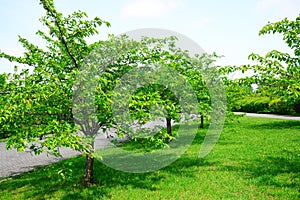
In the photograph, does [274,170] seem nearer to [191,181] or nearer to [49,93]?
[191,181]

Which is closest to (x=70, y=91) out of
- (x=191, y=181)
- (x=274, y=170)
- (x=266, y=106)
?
(x=191, y=181)

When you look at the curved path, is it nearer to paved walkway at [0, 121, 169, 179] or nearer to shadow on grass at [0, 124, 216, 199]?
paved walkway at [0, 121, 169, 179]

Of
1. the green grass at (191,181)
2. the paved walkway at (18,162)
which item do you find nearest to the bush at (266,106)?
the green grass at (191,181)

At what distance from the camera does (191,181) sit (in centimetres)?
746

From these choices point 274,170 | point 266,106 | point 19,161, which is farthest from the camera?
point 266,106

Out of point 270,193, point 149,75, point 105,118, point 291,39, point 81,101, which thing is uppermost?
point 291,39

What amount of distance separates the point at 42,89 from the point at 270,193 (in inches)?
220

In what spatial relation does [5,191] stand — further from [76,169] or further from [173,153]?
[173,153]

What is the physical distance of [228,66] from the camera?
8.25m

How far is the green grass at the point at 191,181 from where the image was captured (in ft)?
21.5

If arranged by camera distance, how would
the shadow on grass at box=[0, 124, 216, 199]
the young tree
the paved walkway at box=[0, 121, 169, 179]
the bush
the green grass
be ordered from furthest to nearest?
the bush < the paved walkway at box=[0, 121, 169, 179] < the shadow on grass at box=[0, 124, 216, 199] < the green grass < the young tree

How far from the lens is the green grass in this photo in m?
6.57

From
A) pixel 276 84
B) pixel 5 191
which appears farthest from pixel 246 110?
pixel 5 191

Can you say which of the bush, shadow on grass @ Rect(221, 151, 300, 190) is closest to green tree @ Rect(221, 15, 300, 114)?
shadow on grass @ Rect(221, 151, 300, 190)
